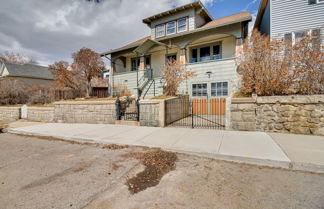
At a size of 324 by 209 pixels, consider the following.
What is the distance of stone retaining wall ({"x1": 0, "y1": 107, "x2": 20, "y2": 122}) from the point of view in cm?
1208

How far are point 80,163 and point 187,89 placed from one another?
9.05 meters

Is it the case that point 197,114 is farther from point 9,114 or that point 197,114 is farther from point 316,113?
point 9,114

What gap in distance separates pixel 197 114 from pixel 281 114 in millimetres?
3413

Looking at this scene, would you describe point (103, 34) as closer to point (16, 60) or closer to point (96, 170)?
point (96, 170)

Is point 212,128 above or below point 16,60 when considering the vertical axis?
below

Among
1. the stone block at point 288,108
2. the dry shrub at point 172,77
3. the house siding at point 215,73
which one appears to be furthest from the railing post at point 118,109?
the stone block at point 288,108

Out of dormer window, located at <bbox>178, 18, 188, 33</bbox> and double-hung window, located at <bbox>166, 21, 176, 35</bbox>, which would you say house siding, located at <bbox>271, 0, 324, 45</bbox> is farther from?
double-hung window, located at <bbox>166, 21, 176, 35</bbox>

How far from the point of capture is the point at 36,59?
41.6 meters

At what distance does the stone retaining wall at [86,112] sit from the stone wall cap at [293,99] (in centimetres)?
757

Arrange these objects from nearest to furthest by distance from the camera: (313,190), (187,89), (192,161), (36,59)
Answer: (313,190) < (192,161) < (187,89) < (36,59)

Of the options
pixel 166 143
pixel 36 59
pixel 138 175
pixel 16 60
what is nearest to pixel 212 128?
pixel 166 143

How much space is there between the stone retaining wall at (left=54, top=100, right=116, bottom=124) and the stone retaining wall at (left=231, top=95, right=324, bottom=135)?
6.70 m

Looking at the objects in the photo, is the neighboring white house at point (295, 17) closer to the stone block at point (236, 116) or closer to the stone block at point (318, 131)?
the stone block at point (318, 131)

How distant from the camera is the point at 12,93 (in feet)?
48.5
